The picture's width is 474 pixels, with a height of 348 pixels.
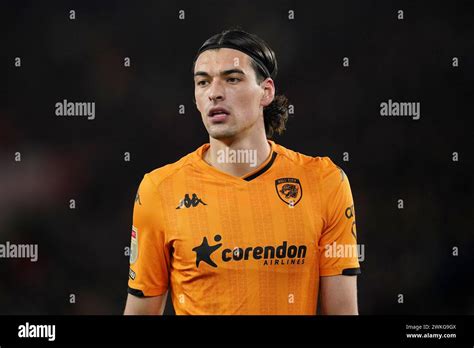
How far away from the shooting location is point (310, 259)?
3.85m

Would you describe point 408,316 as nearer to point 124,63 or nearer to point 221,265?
point 221,265

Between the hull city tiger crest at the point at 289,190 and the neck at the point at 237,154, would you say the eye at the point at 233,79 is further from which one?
the hull city tiger crest at the point at 289,190

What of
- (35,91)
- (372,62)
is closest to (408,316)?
(372,62)

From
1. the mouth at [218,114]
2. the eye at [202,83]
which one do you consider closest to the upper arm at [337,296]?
the mouth at [218,114]

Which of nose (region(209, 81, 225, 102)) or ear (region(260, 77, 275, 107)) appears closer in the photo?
nose (region(209, 81, 225, 102))

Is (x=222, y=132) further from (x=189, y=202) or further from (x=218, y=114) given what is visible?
(x=189, y=202)

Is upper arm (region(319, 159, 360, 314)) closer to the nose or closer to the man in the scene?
the man

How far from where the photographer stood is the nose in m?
3.91

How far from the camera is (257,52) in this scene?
13.4 ft

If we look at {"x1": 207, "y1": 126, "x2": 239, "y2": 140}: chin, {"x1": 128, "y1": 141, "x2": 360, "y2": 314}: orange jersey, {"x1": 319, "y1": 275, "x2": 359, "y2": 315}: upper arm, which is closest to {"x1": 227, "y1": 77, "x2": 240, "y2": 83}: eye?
{"x1": 207, "y1": 126, "x2": 239, "y2": 140}: chin

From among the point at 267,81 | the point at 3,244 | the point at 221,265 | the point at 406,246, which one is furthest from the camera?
the point at 406,246

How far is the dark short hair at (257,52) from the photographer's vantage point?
4.03 m

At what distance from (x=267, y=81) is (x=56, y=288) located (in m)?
2.42

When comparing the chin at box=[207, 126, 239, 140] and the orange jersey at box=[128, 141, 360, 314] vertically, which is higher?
the chin at box=[207, 126, 239, 140]
